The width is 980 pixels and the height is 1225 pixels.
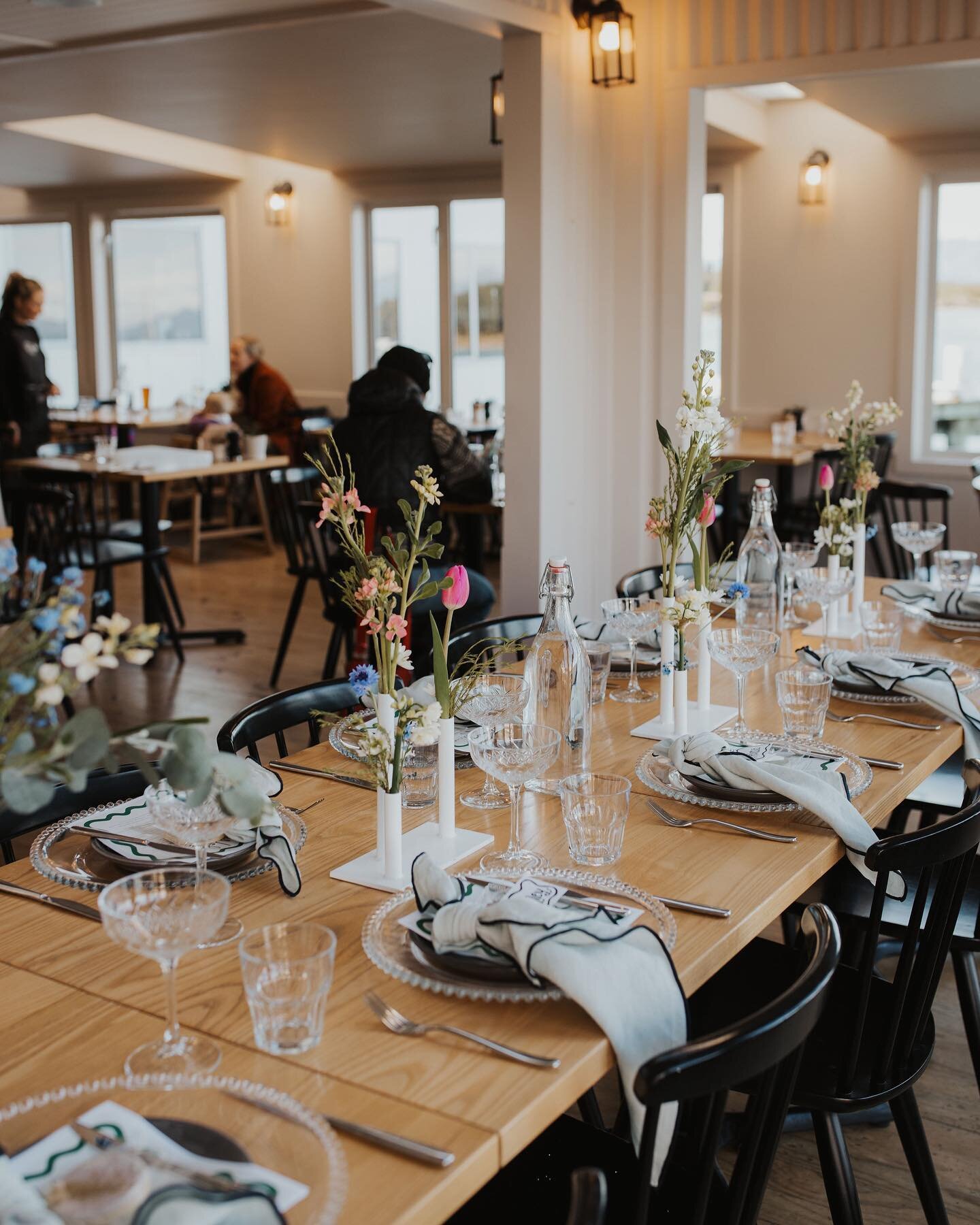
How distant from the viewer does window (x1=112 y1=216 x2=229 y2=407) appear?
11.6 m

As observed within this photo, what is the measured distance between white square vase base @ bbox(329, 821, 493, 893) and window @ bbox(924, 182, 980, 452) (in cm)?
704

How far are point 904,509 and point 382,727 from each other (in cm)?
656

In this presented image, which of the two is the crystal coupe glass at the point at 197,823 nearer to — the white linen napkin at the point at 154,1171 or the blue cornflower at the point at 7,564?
the white linen napkin at the point at 154,1171

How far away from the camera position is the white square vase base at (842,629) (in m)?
3.17

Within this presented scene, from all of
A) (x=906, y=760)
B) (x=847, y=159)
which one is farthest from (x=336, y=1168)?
(x=847, y=159)

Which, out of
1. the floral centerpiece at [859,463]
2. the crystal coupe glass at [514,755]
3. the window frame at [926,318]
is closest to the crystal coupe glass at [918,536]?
the floral centerpiece at [859,463]

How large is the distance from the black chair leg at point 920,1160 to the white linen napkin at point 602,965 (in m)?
0.85

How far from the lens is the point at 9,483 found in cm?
727

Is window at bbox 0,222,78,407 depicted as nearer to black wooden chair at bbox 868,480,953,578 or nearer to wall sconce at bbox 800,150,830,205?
wall sconce at bbox 800,150,830,205

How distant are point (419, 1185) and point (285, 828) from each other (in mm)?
854

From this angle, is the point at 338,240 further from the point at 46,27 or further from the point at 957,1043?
the point at 957,1043

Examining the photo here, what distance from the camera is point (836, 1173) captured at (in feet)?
6.46

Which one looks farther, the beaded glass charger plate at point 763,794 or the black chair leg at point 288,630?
the black chair leg at point 288,630

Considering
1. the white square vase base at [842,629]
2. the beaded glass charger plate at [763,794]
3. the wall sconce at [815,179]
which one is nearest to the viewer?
the beaded glass charger plate at [763,794]
